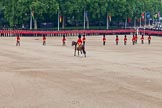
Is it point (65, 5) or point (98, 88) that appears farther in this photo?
point (65, 5)

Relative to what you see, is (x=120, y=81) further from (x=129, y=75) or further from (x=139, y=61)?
(x=139, y=61)

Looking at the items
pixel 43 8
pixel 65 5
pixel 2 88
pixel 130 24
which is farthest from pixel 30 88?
pixel 130 24

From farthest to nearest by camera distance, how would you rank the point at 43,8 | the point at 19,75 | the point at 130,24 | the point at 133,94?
the point at 130,24 < the point at 43,8 < the point at 19,75 < the point at 133,94

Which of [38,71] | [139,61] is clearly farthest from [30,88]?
[139,61]

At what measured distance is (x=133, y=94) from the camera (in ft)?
53.0

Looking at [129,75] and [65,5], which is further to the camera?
[65,5]

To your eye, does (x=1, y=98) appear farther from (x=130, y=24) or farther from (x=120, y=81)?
(x=130, y=24)

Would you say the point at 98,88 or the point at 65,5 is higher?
the point at 65,5

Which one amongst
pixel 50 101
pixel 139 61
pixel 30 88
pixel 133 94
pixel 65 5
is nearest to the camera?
pixel 50 101

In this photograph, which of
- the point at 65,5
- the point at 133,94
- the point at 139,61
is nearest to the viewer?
the point at 133,94

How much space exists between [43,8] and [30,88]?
63.5m

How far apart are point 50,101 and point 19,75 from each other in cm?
645

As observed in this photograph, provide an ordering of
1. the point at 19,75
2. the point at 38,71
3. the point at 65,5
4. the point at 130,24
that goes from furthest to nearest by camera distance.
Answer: the point at 130,24, the point at 65,5, the point at 38,71, the point at 19,75

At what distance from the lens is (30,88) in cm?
1727
